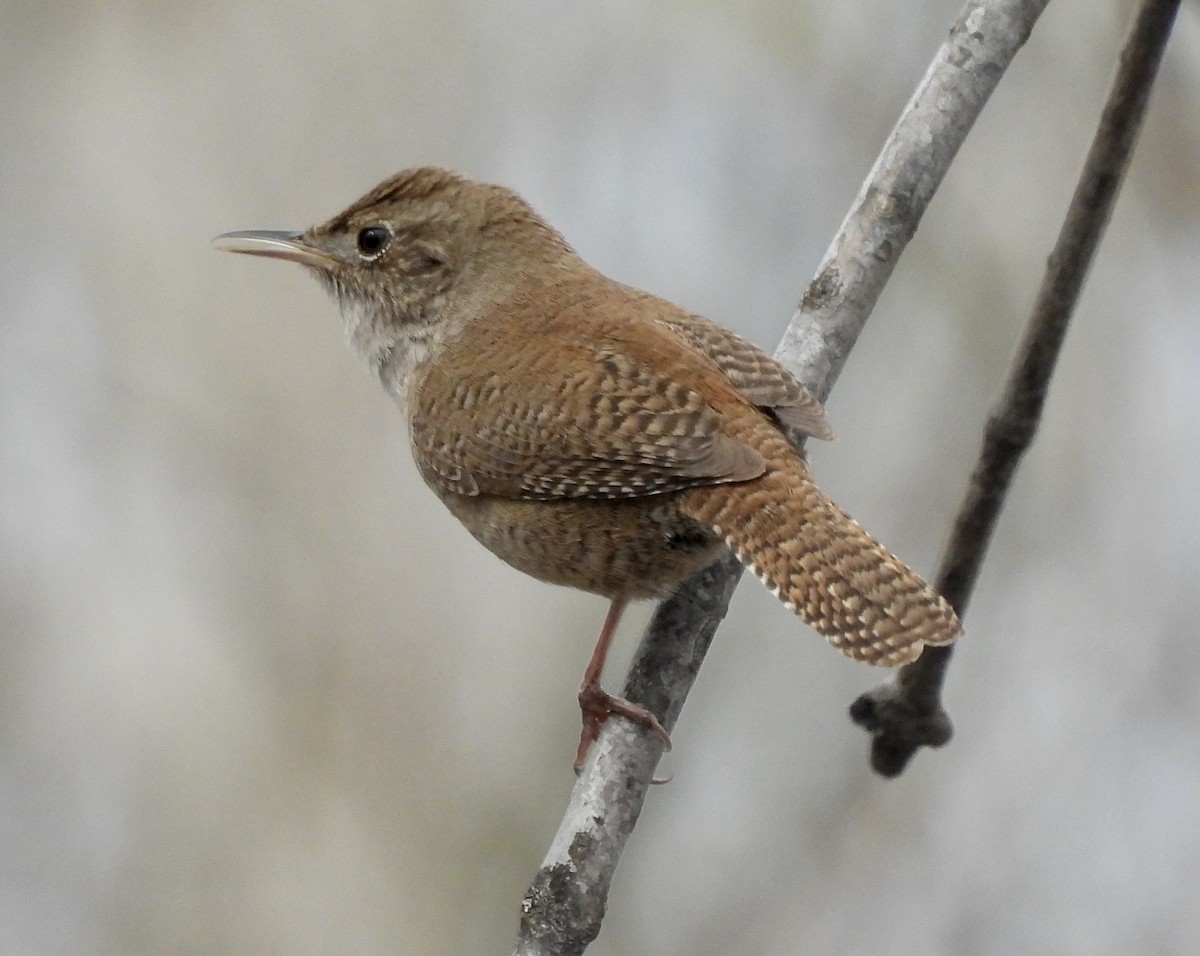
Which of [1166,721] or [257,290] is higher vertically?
[257,290]

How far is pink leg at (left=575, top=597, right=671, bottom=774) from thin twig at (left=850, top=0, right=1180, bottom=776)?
0.62 metres

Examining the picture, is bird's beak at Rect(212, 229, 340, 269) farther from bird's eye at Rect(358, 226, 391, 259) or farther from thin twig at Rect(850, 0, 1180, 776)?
thin twig at Rect(850, 0, 1180, 776)

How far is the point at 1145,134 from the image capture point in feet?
17.9

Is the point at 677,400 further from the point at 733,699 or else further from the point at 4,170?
the point at 4,170

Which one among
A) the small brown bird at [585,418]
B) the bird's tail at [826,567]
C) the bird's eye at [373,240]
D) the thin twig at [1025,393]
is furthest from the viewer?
the bird's eye at [373,240]

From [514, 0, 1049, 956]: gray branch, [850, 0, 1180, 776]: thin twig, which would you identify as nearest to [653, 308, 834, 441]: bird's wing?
[514, 0, 1049, 956]: gray branch

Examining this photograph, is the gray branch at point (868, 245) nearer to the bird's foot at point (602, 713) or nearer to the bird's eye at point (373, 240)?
the bird's foot at point (602, 713)

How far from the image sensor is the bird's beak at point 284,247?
4188 mm

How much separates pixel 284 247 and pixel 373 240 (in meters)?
0.28

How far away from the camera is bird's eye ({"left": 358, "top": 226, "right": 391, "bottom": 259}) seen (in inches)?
164

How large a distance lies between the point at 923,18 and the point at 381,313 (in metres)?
2.93

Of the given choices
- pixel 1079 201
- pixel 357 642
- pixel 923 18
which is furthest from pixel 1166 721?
pixel 357 642

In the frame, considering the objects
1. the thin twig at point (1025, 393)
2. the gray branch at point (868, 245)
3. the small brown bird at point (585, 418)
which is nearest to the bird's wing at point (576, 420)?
the small brown bird at point (585, 418)

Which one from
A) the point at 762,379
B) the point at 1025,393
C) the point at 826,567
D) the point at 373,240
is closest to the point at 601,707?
the point at 826,567
